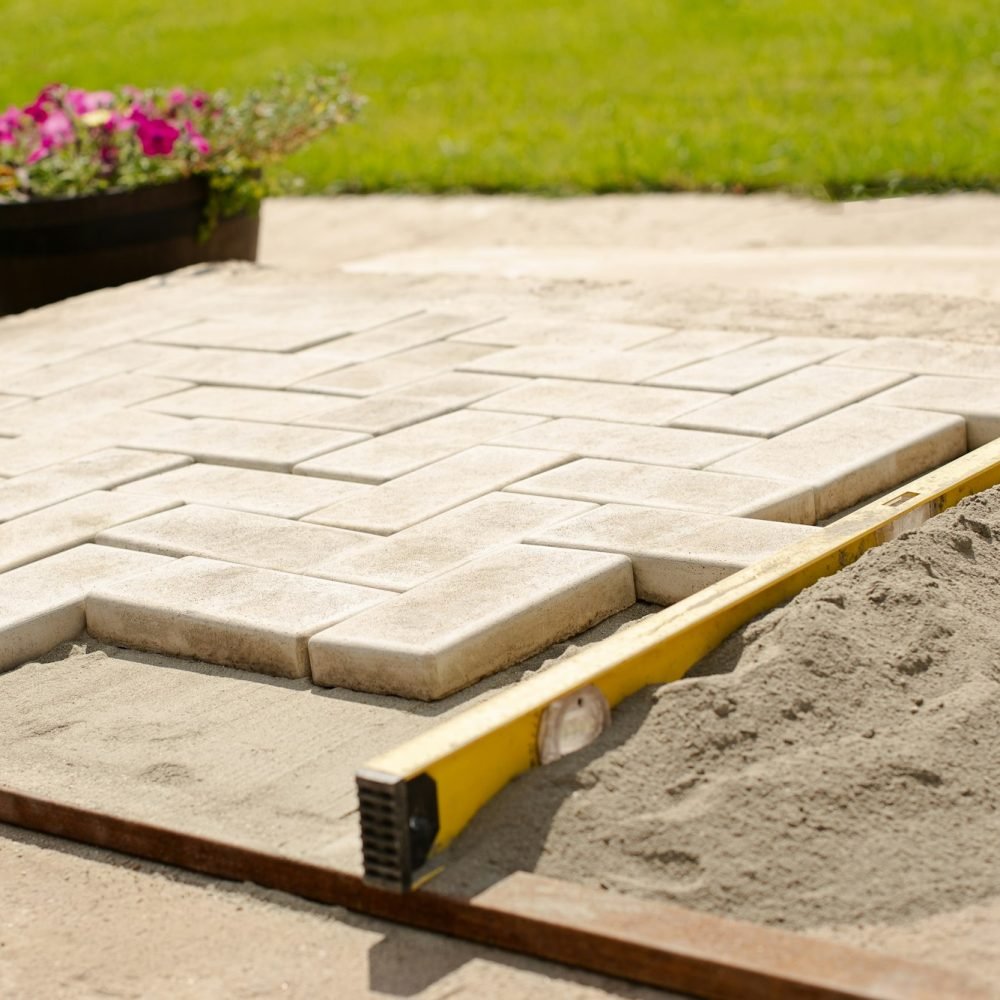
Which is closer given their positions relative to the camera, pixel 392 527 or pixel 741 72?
pixel 392 527

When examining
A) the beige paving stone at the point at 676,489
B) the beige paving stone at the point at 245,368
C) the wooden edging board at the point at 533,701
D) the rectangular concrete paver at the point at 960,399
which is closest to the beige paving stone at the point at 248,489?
the beige paving stone at the point at 676,489

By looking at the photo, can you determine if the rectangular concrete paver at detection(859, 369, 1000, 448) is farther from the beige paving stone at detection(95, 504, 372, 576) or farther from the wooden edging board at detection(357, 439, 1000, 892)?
the beige paving stone at detection(95, 504, 372, 576)

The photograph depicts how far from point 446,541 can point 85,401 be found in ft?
6.74

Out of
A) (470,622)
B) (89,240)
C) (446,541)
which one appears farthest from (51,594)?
(89,240)

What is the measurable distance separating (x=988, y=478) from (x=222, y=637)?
1.73 meters

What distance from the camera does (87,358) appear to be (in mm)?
6059

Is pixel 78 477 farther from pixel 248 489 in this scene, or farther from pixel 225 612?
pixel 225 612

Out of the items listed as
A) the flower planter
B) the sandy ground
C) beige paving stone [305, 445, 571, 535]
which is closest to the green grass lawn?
the flower planter

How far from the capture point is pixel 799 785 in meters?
2.66

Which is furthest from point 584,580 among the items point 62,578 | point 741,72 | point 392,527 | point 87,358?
point 741,72

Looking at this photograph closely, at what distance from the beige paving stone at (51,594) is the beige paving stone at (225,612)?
0.19 feet

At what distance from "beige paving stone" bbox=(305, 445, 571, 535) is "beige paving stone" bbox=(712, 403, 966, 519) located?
53 centimetres

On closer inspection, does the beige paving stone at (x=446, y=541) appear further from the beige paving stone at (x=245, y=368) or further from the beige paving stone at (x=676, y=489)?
the beige paving stone at (x=245, y=368)

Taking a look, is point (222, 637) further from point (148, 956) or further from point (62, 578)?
point (148, 956)
